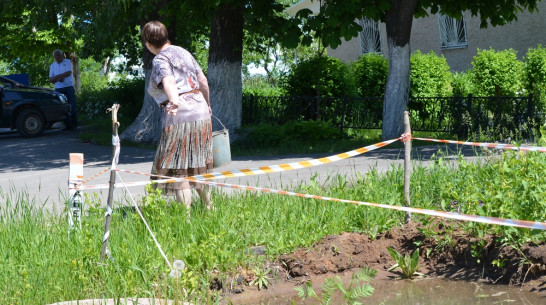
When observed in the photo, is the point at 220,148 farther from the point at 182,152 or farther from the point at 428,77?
the point at 428,77

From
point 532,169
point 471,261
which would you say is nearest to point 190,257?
point 471,261

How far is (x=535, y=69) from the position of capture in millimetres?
18328

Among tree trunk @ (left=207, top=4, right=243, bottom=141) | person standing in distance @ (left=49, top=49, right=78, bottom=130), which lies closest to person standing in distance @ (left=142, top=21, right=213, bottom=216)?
tree trunk @ (left=207, top=4, right=243, bottom=141)

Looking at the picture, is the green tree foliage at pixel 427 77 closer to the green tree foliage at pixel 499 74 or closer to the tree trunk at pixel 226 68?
the green tree foliage at pixel 499 74

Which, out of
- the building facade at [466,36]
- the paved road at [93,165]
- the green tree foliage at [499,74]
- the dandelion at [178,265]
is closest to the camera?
the dandelion at [178,265]

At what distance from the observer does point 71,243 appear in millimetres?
5254

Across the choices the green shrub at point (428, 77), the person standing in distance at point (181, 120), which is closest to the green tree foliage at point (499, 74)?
the green shrub at point (428, 77)

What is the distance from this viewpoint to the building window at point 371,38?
25.5 metres

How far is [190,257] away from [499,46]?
17405 millimetres

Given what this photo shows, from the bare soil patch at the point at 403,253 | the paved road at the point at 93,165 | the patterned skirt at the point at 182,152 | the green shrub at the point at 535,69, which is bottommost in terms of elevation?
the bare soil patch at the point at 403,253

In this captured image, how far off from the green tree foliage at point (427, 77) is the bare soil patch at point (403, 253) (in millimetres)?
13532

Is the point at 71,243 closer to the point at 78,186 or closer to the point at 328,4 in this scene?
the point at 78,186

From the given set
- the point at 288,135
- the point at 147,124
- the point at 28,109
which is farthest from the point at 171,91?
the point at 28,109

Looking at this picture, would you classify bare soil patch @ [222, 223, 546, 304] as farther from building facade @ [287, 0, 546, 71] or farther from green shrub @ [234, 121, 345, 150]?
building facade @ [287, 0, 546, 71]
